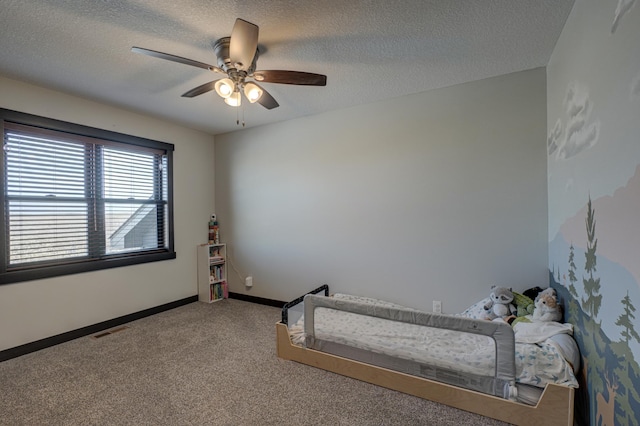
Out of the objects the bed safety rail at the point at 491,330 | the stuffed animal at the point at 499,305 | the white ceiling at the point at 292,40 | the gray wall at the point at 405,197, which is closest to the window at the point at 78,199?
the white ceiling at the point at 292,40

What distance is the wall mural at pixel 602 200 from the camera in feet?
3.67

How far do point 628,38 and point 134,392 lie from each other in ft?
10.9

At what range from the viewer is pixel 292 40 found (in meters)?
1.98

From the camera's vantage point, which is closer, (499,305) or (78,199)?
(499,305)

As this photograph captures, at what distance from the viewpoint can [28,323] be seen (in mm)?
2586

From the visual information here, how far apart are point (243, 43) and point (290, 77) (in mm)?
394

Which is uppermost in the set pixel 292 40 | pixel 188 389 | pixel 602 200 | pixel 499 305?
pixel 292 40

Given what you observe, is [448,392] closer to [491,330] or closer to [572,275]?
[491,330]

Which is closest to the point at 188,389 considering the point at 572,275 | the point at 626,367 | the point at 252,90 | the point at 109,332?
the point at 109,332

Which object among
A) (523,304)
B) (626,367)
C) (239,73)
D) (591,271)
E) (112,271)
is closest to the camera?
(626,367)

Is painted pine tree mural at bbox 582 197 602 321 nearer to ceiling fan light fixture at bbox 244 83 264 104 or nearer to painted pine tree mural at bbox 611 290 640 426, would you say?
painted pine tree mural at bbox 611 290 640 426

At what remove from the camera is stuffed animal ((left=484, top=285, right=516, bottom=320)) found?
7.58 feet

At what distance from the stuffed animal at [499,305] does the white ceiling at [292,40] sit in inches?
74.9

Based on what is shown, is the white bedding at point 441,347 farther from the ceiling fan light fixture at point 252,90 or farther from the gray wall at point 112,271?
the gray wall at point 112,271
